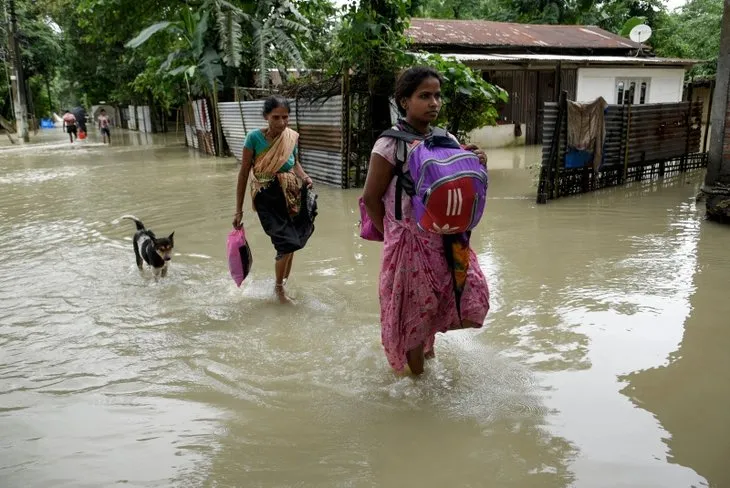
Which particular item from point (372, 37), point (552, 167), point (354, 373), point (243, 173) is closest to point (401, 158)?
point (354, 373)

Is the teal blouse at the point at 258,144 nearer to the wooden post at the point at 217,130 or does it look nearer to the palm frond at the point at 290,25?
the palm frond at the point at 290,25

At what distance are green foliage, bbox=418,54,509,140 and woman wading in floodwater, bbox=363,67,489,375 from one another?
7.04 metres

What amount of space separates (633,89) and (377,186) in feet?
66.6

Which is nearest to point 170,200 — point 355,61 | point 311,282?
point 355,61

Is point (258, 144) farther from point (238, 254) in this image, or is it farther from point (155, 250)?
point (155, 250)

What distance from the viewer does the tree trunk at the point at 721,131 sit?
7.48 m

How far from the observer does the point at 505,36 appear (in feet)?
65.5

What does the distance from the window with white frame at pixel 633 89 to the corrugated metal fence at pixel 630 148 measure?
328 inches

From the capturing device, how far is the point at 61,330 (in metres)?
4.43

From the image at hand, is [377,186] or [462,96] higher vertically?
[462,96]

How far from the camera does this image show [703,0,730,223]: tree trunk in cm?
748

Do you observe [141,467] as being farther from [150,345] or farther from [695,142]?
[695,142]

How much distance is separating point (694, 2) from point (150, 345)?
32.7 metres

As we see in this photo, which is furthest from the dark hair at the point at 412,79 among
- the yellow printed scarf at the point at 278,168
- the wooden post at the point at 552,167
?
the wooden post at the point at 552,167
